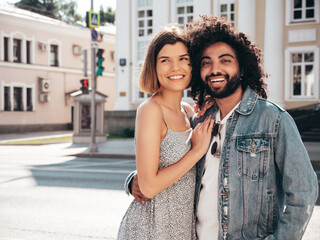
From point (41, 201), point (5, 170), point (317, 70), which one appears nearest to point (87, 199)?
point (41, 201)

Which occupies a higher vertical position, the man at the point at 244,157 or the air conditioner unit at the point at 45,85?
the air conditioner unit at the point at 45,85

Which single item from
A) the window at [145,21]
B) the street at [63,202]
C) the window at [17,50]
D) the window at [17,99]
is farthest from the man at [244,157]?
the window at [17,50]

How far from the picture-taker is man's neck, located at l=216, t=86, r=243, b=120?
2.41 m

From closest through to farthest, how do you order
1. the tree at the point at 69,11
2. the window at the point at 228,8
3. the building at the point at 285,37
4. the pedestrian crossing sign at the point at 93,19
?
the pedestrian crossing sign at the point at 93,19 → the building at the point at 285,37 → the window at the point at 228,8 → the tree at the point at 69,11

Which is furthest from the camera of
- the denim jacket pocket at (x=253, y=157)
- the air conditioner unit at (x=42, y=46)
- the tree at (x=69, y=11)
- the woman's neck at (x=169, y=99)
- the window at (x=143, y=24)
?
the tree at (x=69, y=11)

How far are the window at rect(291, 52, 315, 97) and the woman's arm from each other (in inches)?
799

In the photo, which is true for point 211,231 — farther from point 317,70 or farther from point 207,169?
point 317,70

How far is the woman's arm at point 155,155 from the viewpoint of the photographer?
2.37 metres

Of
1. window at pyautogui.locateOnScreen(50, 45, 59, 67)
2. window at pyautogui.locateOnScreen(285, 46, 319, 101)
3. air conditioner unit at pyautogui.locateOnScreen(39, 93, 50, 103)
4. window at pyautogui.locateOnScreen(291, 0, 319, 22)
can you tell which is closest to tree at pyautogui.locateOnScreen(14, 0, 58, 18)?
window at pyautogui.locateOnScreen(50, 45, 59, 67)

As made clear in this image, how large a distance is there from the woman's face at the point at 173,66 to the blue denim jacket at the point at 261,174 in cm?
49

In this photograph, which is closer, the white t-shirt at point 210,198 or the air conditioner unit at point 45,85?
the white t-shirt at point 210,198

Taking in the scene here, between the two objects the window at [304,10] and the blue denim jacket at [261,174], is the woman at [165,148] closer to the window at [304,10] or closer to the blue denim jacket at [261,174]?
the blue denim jacket at [261,174]

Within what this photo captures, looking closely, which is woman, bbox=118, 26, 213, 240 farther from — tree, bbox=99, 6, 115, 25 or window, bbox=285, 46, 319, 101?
tree, bbox=99, 6, 115, 25

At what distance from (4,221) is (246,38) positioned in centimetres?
519
